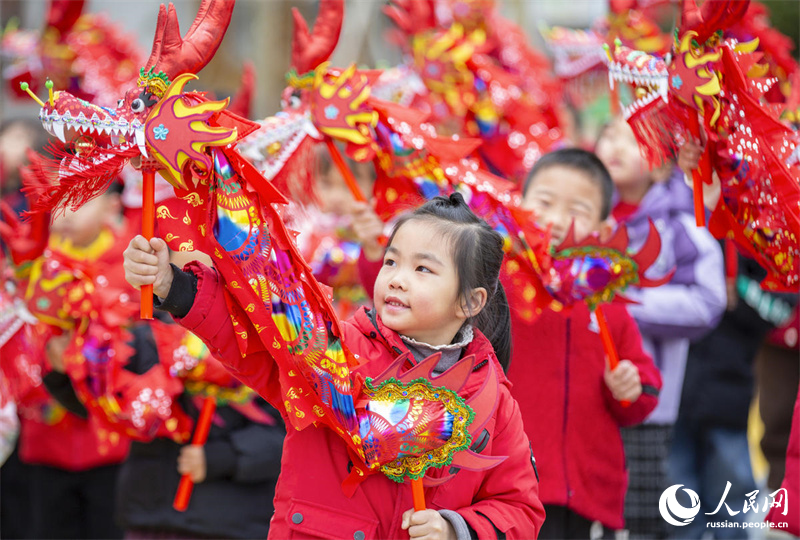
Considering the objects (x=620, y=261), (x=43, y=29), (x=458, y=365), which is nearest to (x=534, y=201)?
(x=620, y=261)

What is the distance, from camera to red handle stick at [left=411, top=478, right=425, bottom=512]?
6.00 feet

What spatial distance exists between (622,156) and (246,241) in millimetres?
2246

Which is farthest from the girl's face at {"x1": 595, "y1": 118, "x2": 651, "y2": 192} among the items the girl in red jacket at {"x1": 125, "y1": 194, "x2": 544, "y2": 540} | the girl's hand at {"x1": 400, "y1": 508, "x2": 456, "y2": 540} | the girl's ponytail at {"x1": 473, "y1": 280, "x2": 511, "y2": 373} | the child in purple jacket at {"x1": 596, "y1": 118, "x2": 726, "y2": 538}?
the girl's hand at {"x1": 400, "y1": 508, "x2": 456, "y2": 540}

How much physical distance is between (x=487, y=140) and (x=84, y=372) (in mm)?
2338

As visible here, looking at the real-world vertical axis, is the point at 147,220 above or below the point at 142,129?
below

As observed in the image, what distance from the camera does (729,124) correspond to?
2.27m

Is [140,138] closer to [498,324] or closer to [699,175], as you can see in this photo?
[498,324]

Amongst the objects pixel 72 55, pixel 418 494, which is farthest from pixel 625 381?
pixel 72 55

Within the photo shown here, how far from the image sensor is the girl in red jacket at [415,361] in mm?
1838

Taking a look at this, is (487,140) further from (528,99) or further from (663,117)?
(663,117)

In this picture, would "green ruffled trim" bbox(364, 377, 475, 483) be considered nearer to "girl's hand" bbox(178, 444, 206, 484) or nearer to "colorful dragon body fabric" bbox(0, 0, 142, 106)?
"girl's hand" bbox(178, 444, 206, 484)

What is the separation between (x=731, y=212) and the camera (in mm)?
2412

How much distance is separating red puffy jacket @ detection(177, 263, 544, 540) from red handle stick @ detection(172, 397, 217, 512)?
3.10ft

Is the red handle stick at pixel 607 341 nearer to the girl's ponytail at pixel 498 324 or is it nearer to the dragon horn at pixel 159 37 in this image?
the girl's ponytail at pixel 498 324
